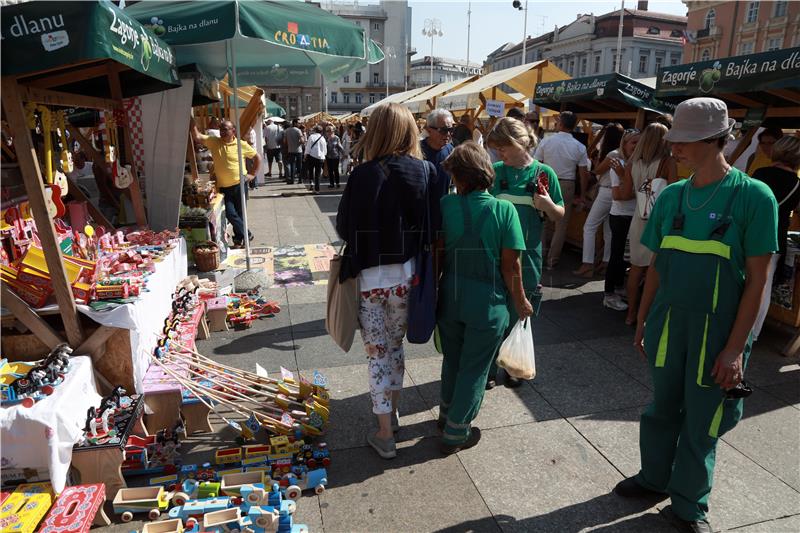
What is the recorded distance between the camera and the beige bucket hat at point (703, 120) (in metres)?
2.11

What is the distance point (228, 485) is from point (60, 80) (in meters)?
3.11

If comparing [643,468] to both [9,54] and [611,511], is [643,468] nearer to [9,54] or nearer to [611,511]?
[611,511]

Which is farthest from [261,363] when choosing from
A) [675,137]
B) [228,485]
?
[675,137]

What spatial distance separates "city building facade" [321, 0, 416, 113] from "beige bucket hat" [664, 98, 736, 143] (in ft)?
249

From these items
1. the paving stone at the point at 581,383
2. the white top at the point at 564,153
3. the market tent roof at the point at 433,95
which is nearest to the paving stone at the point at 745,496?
the paving stone at the point at 581,383

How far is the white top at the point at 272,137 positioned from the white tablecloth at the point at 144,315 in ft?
44.9

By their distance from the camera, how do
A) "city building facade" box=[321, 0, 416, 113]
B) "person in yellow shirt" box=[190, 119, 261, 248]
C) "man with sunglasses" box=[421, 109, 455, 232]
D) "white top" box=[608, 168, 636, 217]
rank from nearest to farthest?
"man with sunglasses" box=[421, 109, 455, 232]
"white top" box=[608, 168, 636, 217]
"person in yellow shirt" box=[190, 119, 261, 248]
"city building facade" box=[321, 0, 416, 113]

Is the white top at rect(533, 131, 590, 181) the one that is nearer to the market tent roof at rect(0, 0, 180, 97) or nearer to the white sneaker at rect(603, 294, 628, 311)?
the white sneaker at rect(603, 294, 628, 311)

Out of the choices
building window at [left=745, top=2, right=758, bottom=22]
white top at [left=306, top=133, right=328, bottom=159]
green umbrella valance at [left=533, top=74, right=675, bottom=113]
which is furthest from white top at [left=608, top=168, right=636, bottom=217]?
building window at [left=745, top=2, right=758, bottom=22]

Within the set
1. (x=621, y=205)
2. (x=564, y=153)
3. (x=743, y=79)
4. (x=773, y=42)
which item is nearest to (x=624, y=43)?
(x=773, y=42)

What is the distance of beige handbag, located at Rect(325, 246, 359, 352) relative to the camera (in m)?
2.82

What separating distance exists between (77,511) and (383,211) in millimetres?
1966

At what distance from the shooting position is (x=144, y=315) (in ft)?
11.0

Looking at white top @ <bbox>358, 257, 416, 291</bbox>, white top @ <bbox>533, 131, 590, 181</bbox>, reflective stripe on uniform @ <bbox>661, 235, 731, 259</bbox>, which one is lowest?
white top @ <bbox>358, 257, 416, 291</bbox>
